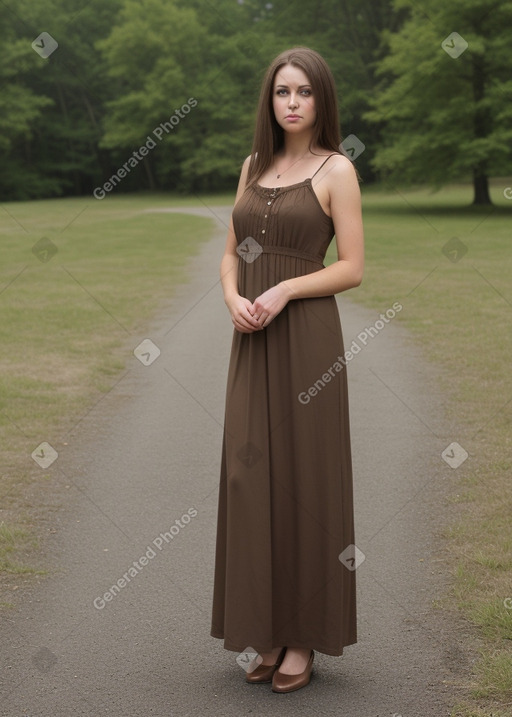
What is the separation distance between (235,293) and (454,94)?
3732cm

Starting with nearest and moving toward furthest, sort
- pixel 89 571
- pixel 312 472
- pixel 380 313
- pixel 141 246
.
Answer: pixel 312 472
pixel 89 571
pixel 380 313
pixel 141 246

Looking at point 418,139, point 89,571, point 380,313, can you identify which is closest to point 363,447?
point 89,571

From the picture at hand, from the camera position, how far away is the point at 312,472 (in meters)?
3.21

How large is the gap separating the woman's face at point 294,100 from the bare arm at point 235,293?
0.28 m

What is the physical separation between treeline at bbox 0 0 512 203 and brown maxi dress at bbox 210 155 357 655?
1180 inches

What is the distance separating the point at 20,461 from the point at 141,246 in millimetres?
19628

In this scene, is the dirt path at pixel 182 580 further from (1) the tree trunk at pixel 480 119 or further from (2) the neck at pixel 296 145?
(1) the tree trunk at pixel 480 119

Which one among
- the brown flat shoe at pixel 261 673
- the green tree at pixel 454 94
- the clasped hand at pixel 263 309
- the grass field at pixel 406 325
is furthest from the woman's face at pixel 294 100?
the green tree at pixel 454 94

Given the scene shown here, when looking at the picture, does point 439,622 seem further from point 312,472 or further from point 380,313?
point 380,313

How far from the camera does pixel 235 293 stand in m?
3.29

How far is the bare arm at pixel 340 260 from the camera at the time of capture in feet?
10.2

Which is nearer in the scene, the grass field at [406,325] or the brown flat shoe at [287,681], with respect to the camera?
the brown flat shoe at [287,681]

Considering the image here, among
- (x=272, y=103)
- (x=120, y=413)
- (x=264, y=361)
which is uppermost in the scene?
Answer: (x=272, y=103)

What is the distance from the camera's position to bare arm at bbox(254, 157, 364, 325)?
123 inches
